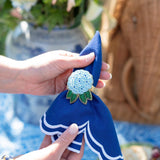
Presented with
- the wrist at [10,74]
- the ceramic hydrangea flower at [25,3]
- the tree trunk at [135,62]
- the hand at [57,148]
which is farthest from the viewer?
the tree trunk at [135,62]

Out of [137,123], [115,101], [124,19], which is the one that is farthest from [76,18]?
[137,123]

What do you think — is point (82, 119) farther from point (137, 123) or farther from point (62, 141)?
point (137, 123)

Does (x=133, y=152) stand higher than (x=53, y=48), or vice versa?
(x=53, y=48)

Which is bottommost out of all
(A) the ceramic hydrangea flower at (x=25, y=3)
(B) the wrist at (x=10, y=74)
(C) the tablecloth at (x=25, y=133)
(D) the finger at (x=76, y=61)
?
(C) the tablecloth at (x=25, y=133)

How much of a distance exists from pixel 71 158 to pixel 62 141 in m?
0.05

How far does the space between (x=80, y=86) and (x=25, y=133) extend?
1.61 ft

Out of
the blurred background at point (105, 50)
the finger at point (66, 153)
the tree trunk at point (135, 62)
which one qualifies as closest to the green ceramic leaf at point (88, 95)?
the finger at point (66, 153)

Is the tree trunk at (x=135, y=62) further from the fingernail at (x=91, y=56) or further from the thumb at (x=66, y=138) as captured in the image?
the thumb at (x=66, y=138)

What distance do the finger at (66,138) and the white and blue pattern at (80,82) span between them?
0.25 feet

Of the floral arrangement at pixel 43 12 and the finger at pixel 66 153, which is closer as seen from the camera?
the finger at pixel 66 153

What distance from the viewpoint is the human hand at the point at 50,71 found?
564 mm

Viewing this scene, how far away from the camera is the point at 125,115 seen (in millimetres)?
1078

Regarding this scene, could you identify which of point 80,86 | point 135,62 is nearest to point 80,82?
point 80,86

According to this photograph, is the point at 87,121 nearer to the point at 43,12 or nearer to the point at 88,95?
the point at 88,95
